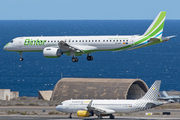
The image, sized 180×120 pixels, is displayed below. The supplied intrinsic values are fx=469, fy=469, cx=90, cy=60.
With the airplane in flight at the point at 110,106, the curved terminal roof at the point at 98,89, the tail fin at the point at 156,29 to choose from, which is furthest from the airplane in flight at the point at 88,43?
the curved terminal roof at the point at 98,89

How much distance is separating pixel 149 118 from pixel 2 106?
44.4 meters

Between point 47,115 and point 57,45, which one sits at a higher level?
point 57,45

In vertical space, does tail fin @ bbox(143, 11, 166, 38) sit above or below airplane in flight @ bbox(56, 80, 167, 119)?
above

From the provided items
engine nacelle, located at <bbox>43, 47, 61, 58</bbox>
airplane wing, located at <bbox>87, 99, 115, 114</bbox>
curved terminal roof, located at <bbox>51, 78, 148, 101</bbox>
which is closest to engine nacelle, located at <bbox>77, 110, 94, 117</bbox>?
airplane wing, located at <bbox>87, 99, 115, 114</bbox>

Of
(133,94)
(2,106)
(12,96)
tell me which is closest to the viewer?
(2,106)

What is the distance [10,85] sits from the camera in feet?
646

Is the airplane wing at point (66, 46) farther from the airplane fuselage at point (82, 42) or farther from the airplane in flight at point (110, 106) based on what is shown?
the airplane in flight at point (110, 106)

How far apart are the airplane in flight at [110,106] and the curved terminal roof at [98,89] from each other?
25.7m

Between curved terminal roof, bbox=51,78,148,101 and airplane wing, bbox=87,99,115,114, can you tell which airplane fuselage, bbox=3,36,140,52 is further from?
curved terminal roof, bbox=51,78,148,101

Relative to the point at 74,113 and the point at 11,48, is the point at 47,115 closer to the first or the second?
the point at 74,113

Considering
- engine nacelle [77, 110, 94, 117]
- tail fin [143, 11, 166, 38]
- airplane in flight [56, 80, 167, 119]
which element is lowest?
engine nacelle [77, 110, 94, 117]

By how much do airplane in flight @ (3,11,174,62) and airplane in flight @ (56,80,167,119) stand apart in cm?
915

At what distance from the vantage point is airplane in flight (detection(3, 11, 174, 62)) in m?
88.1

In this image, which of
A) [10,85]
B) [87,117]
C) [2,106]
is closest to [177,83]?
[10,85]
